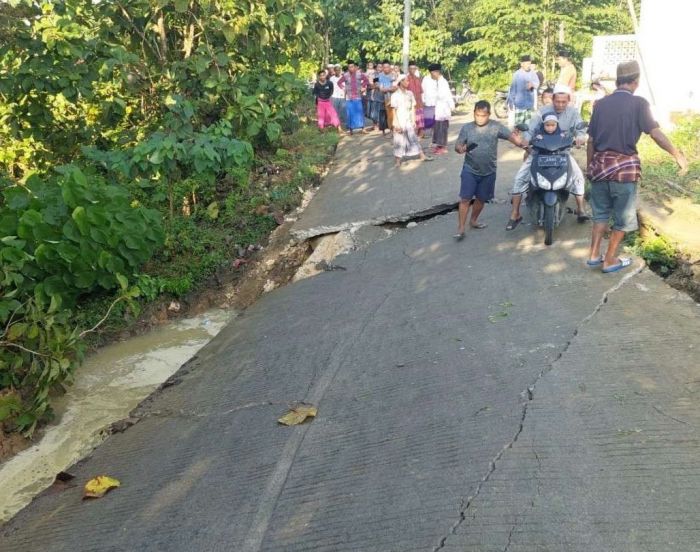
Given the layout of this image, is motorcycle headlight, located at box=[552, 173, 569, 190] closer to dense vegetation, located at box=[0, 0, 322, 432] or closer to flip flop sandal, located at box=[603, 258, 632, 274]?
flip flop sandal, located at box=[603, 258, 632, 274]

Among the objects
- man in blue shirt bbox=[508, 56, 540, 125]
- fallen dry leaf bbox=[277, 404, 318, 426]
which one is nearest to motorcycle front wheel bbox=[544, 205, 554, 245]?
fallen dry leaf bbox=[277, 404, 318, 426]

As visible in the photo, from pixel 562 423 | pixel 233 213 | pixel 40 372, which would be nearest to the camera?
pixel 562 423

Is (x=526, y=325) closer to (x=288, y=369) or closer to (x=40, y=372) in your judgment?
(x=288, y=369)

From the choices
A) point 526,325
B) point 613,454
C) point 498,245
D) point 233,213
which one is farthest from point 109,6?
point 613,454

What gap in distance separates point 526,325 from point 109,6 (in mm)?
7285

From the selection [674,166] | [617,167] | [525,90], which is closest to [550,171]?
[617,167]

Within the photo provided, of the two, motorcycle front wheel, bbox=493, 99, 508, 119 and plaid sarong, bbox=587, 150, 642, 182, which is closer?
plaid sarong, bbox=587, 150, 642, 182

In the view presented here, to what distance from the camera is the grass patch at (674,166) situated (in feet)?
25.6

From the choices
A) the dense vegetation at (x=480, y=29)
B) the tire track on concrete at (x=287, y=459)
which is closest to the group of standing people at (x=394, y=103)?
the tire track on concrete at (x=287, y=459)

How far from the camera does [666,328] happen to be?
4.84 metres

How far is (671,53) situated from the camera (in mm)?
12109

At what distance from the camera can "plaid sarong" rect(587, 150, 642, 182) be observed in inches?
226

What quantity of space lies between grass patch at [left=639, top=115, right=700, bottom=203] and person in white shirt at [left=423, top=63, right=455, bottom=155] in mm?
3417

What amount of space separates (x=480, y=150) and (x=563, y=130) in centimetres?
92
